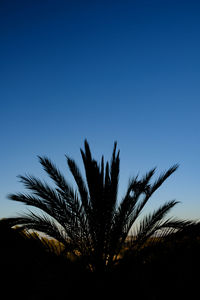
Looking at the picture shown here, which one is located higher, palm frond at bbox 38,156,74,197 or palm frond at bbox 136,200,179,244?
palm frond at bbox 38,156,74,197

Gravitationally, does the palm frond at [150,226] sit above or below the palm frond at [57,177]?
below

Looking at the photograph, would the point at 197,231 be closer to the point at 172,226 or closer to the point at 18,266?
the point at 172,226

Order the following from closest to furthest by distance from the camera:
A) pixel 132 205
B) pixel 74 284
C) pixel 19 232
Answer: pixel 19 232, pixel 74 284, pixel 132 205

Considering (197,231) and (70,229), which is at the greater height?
(70,229)

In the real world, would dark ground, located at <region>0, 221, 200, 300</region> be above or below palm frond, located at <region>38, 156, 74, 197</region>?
below

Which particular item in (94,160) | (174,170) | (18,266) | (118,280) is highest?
(94,160)

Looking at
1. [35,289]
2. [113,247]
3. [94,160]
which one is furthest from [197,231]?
[35,289]

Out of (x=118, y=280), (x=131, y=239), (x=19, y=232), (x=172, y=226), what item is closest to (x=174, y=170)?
(x=172, y=226)

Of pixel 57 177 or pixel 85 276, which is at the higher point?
pixel 57 177

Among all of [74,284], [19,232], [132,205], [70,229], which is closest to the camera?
[19,232]

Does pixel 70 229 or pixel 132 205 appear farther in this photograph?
pixel 132 205

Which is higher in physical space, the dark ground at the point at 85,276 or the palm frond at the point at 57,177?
the palm frond at the point at 57,177

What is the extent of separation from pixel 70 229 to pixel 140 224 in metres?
1.56

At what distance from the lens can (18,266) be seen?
14.2 ft
